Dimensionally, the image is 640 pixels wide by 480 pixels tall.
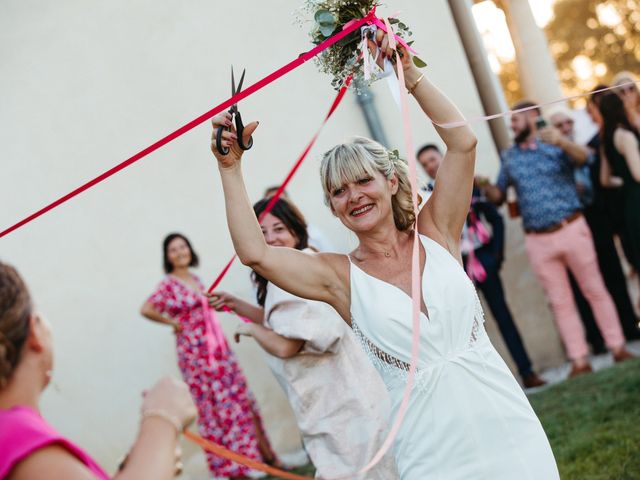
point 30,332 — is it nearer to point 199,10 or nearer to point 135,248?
point 135,248

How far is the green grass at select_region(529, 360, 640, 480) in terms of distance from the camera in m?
5.31

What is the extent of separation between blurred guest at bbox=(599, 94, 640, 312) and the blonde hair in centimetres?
440

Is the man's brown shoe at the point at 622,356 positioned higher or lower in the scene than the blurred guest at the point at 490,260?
lower

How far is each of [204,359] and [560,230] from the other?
3.40 meters

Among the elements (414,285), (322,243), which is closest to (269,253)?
(414,285)

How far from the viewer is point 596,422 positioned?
6219 millimetres

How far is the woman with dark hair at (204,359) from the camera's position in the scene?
305 inches

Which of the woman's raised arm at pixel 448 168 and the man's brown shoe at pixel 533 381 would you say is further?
the man's brown shoe at pixel 533 381

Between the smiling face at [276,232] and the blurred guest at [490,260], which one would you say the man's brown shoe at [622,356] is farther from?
the smiling face at [276,232]

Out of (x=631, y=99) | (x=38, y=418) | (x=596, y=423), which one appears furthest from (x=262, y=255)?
(x=631, y=99)

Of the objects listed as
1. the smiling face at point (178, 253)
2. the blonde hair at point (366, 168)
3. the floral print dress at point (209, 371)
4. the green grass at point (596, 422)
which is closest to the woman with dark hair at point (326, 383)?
the blonde hair at point (366, 168)

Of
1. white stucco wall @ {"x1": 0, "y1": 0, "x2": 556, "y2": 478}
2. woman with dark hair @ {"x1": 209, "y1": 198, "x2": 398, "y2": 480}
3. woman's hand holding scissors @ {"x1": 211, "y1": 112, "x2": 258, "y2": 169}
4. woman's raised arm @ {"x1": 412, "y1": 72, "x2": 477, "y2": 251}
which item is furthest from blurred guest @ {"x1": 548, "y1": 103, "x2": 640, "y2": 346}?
woman's hand holding scissors @ {"x1": 211, "y1": 112, "x2": 258, "y2": 169}

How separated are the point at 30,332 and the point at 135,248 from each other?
20.5 ft

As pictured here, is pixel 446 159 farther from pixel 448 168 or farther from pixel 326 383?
pixel 326 383
